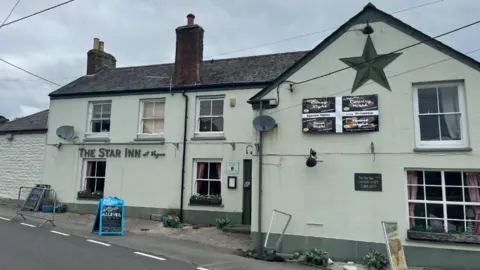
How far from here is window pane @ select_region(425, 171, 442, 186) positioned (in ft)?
29.7

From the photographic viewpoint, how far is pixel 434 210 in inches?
355

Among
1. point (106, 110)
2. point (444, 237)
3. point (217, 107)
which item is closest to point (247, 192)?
point (217, 107)

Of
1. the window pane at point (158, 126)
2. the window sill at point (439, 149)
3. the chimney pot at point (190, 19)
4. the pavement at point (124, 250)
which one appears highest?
the chimney pot at point (190, 19)

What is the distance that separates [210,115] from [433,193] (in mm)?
8541

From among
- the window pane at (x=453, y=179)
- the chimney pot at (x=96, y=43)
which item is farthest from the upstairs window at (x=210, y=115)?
the chimney pot at (x=96, y=43)

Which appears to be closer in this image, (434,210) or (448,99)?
(434,210)

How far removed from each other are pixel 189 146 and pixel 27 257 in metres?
7.34

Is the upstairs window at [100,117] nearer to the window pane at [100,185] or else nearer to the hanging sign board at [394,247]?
the window pane at [100,185]

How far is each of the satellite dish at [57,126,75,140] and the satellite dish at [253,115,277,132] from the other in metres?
9.64

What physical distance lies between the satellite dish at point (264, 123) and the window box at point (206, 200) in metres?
4.49

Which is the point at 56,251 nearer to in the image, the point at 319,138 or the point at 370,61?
the point at 319,138

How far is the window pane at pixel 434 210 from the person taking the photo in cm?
895

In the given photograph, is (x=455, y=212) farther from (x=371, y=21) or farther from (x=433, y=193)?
(x=371, y=21)

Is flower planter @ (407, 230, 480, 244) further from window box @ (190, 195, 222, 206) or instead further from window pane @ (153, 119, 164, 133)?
window pane @ (153, 119, 164, 133)
